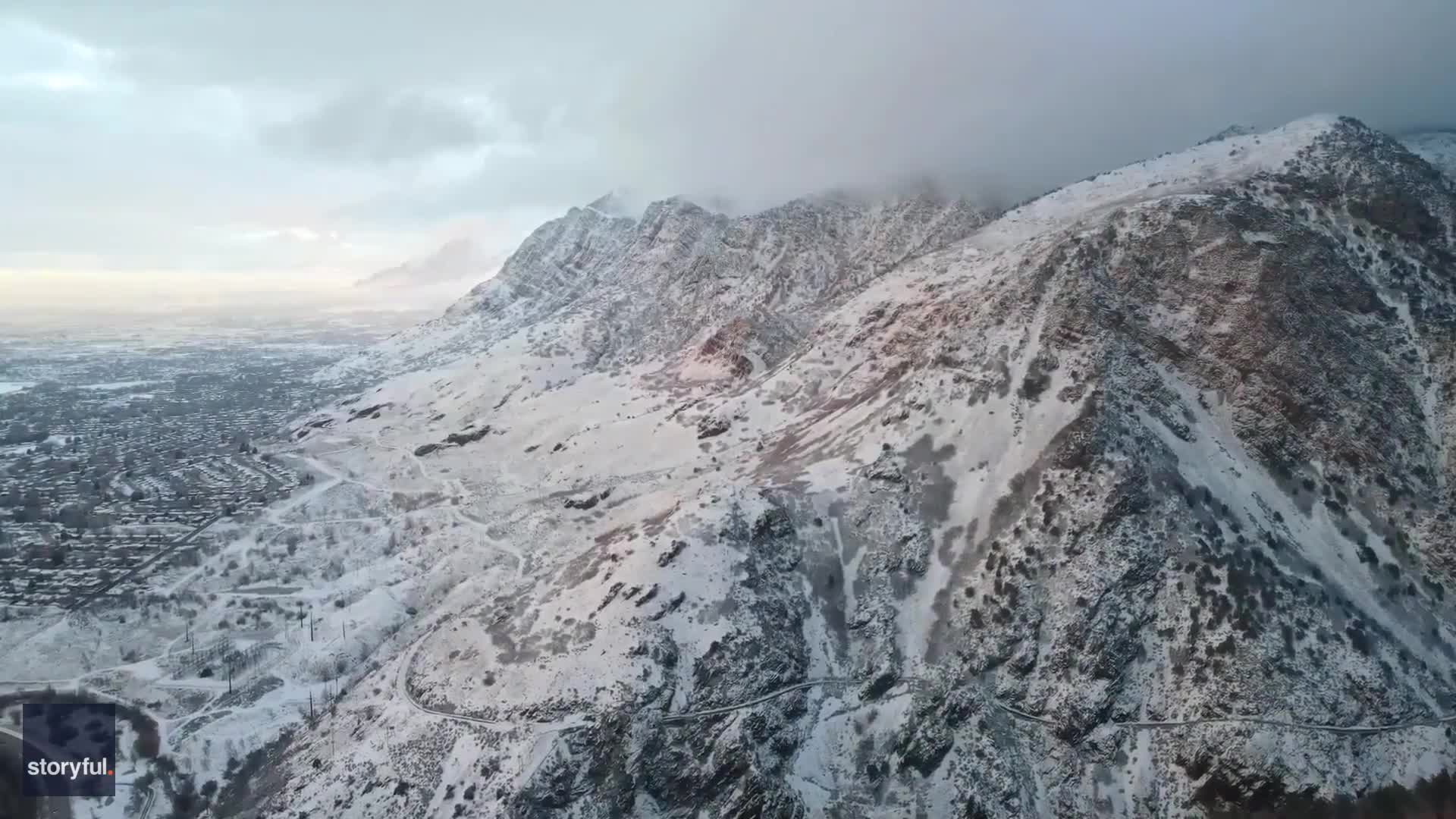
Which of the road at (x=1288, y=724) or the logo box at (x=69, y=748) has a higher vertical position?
the road at (x=1288, y=724)

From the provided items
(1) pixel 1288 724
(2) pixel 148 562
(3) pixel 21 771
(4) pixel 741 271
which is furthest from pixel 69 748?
(4) pixel 741 271

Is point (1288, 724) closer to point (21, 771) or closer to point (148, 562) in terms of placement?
point (21, 771)

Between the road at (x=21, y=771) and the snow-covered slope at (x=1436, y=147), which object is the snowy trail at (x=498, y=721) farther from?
the snow-covered slope at (x=1436, y=147)

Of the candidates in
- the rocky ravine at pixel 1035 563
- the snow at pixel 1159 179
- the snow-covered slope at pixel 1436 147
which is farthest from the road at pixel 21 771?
the snow-covered slope at pixel 1436 147

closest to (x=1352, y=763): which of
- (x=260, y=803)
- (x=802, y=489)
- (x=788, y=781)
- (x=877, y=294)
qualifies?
(x=788, y=781)

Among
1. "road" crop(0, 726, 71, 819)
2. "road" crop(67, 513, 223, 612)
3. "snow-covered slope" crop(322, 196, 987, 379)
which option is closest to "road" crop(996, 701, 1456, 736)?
"road" crop(0, 726, 71, 819)

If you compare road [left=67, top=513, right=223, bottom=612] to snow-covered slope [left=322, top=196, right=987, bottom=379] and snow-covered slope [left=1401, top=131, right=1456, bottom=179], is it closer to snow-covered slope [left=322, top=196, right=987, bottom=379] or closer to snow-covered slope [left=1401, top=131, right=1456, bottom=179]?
snow-covered slope [left=322, top=196, right=987, bottom=379]
